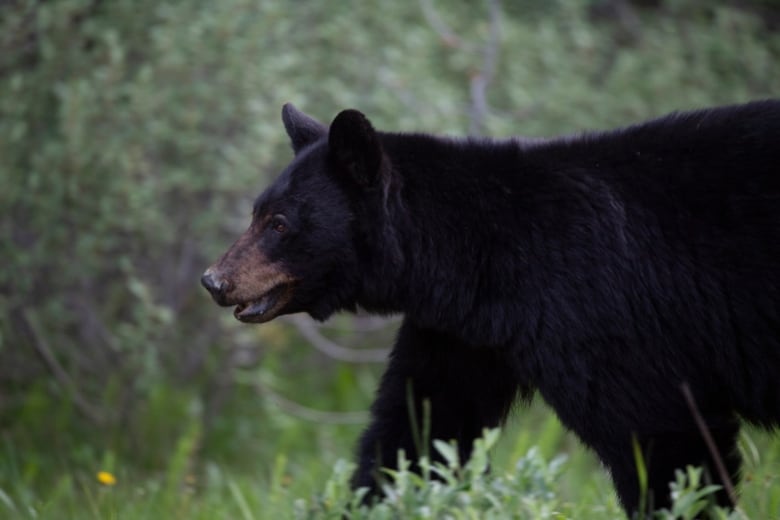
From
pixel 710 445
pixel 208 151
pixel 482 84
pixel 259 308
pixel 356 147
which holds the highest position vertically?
pixel 482 84

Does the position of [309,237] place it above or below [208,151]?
below

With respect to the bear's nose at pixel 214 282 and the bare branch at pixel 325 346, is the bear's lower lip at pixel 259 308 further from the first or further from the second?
the bare branch at pixel 325 346

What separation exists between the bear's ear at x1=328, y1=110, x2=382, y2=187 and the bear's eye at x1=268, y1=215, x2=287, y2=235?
27 centimetres

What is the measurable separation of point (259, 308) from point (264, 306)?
2 cm

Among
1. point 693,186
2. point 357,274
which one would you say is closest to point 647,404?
point 693,186

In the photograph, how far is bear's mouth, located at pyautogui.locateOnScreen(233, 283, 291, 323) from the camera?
4.09 meters

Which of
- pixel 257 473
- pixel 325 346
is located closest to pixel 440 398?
pixel 257 473

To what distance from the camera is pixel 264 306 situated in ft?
13.5

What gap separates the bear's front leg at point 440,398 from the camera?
411 centimetres

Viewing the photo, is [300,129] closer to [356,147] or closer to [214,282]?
[356,147]

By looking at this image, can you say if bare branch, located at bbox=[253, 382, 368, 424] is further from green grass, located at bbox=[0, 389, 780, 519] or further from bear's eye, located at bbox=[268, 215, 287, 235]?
bear's eye, located at bbox=[268, 215, 287, 235]

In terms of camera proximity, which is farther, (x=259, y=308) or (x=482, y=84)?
(x=482, y=84)

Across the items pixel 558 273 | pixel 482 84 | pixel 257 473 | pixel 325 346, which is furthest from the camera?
pixel 325 346

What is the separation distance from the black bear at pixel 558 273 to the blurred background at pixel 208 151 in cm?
175
